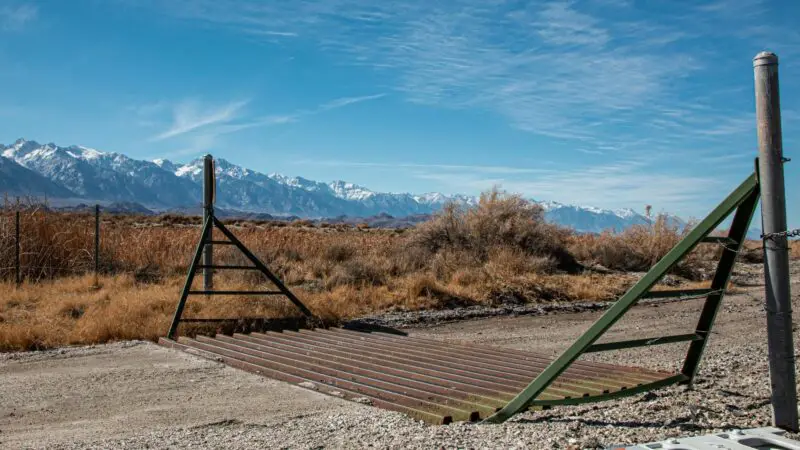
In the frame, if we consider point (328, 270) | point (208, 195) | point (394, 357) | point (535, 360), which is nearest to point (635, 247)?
point (328, 270)

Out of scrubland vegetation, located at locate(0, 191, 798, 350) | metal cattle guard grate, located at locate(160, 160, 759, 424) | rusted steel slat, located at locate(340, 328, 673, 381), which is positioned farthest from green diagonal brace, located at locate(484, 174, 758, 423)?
scrubland vegetation, located at locate(0, 191, 798, 350)

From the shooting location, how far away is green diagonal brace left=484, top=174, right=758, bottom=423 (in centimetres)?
535

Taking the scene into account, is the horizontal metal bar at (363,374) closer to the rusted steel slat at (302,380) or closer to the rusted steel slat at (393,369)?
the rusted steel slat at (393,369)

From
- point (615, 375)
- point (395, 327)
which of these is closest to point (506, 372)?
point (615, 375)

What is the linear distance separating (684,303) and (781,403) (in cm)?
1091

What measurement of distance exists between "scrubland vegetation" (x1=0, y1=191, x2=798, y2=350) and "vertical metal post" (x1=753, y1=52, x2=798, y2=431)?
16.9ft

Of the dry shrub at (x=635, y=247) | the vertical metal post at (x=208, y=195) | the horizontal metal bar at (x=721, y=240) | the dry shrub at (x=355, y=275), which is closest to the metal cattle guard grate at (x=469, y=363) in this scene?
the horizontal metal bar at (x=721, y=240)

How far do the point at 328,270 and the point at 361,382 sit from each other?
1001cm

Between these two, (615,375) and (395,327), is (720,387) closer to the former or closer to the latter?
(615,375)

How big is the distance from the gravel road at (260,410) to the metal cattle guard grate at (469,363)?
214 millimetres

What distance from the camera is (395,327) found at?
12367mm

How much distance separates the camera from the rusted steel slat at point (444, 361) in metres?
6.79

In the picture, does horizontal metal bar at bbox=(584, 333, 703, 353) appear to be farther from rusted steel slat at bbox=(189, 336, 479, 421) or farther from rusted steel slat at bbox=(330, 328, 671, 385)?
rusted steel slat at bbox=(189, 336, 479, 421)

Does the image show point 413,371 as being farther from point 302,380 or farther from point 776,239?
point 776,239
